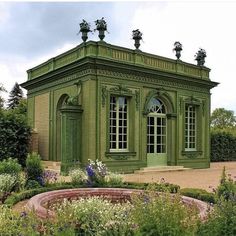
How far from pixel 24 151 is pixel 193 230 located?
1367cm

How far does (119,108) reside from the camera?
53.8ft

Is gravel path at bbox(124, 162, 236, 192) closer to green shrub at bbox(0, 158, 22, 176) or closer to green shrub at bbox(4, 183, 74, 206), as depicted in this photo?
green shrub at bbox(4, 183, 74, 206)

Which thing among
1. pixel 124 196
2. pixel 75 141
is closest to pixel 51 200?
pixel 124 196

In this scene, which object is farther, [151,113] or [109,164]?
[151,113]

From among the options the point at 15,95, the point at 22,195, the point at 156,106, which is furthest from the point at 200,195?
the point at 15,95

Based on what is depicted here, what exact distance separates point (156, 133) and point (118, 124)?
100 inches

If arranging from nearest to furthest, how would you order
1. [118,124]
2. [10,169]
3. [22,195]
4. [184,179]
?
[22,195]
[10,169]
[184,179]
[118,124]

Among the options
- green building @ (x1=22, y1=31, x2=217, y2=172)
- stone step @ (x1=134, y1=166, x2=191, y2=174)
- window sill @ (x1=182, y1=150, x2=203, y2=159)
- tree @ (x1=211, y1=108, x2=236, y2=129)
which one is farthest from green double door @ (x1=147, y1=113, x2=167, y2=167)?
tree @ (x1=211, y1=108, x2=236, y2=129)

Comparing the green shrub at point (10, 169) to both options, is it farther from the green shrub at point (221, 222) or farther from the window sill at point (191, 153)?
the window sill at point (191, 153)

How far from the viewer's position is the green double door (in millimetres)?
17562

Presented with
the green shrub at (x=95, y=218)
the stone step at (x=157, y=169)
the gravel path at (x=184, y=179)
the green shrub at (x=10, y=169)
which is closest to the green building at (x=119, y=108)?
the stone step at (x=157, y=169)

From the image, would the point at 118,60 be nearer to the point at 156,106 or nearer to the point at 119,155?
the point at 156,106

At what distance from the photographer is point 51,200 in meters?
7.50

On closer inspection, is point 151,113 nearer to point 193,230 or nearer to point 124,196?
point 124,196
